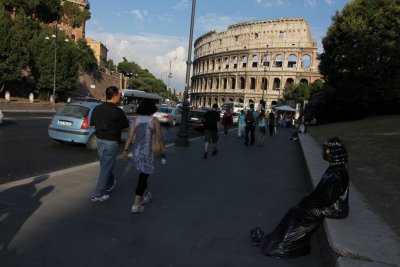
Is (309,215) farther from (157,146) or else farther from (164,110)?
(164,110)

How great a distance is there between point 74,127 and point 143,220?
25.2 ft

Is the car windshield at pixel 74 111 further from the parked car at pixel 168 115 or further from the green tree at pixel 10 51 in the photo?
the green tree at pixel 10 51

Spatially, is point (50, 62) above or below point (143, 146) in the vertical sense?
above

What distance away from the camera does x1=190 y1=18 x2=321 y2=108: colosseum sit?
292ft

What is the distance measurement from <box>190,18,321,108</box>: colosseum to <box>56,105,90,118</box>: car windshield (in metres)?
75.5

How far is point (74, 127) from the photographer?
12.2 meters

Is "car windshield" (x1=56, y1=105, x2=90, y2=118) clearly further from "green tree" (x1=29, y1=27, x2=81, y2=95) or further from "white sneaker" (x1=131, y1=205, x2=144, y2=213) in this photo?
"green tree" (x1=29, y1=27, x2=81, y2=95)

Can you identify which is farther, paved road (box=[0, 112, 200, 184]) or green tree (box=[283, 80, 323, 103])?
green tree (box=[283, 80, 323, 103])

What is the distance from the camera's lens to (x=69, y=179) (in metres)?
7.34

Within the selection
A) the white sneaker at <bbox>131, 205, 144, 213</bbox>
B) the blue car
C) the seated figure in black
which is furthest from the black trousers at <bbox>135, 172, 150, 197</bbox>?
the blue car

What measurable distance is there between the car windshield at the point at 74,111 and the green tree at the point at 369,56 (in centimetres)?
2714

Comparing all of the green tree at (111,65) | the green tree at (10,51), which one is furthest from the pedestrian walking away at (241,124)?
the green tree at (111,65)

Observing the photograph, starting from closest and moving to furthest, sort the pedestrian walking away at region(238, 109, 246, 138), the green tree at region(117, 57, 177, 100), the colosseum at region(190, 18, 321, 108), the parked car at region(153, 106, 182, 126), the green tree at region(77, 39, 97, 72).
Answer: the pedestrian walking away at region(238, 109, 246, 138)
the parked car at region(153, 106, 182, 126)
the green tree at region(77, 39, 97, 72)
the colosseum at region(190, 18, 321, 108)
the green tree at region(117, 57, 177, 100)

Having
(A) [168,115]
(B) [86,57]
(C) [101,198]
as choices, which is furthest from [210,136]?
(B) [86,57]
